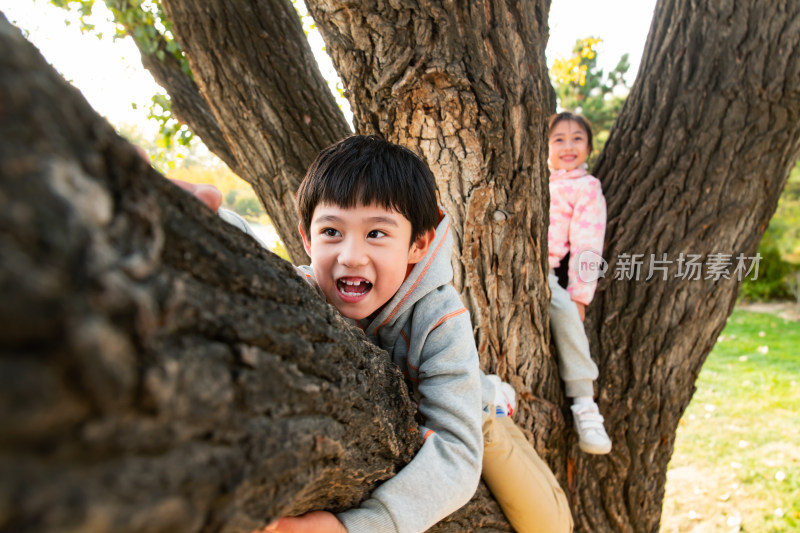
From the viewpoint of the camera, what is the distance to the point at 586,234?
8.66 feet

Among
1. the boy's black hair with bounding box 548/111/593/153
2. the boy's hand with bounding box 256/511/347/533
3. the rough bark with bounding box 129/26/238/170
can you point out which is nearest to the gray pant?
the boy's hand with bounding box 256/511/347/533

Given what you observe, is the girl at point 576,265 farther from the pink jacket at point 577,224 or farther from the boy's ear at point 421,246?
the boy's ear at point 421,246

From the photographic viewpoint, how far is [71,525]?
0.42 metres

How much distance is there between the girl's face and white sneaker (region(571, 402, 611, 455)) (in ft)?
5.41

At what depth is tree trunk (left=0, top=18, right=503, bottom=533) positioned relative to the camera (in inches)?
16.2

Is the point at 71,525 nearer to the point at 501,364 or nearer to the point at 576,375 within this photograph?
the point at 501,364

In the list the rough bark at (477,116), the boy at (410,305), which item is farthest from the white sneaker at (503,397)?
the boy at (410,305)

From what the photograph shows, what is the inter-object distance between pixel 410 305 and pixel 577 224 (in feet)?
5.03

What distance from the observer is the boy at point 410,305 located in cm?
127

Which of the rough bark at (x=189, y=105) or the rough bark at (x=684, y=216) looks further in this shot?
the rough bark at (x=189, y=105)

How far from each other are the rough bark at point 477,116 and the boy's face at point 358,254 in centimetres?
43

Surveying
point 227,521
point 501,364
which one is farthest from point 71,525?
point 501,364

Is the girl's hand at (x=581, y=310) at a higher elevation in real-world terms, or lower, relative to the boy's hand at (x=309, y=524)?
higher

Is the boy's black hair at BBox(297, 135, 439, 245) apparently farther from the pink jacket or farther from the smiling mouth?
the pink jacket
